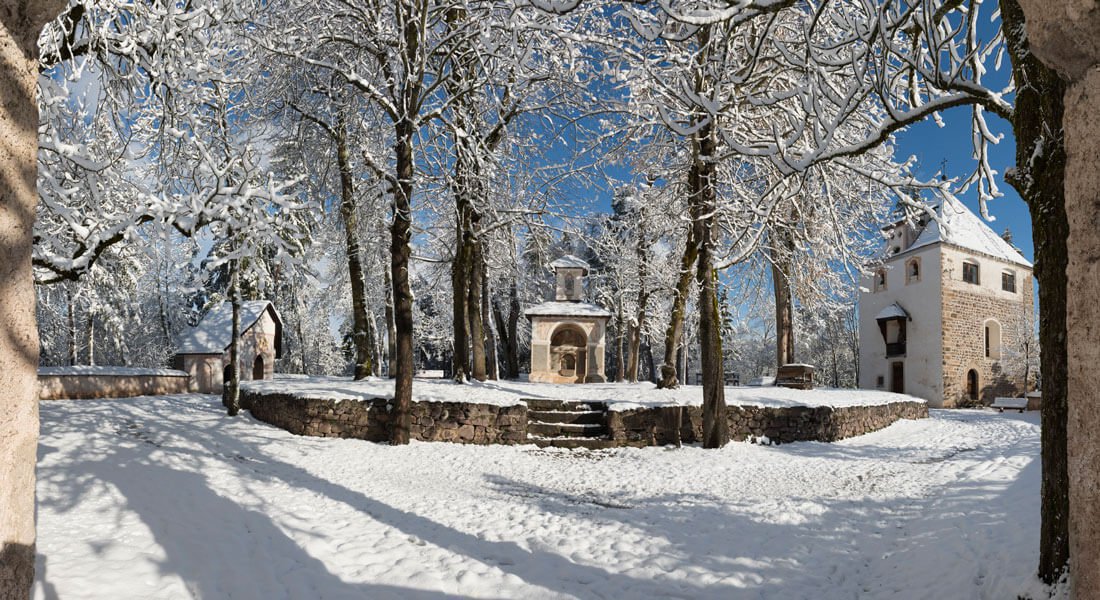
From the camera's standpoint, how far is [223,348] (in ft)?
79.5

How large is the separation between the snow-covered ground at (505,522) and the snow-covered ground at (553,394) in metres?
1.49

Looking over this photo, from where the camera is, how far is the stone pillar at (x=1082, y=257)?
2.12 metres

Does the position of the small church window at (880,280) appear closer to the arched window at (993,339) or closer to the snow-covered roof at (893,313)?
the snow-covered roof at (893,313)

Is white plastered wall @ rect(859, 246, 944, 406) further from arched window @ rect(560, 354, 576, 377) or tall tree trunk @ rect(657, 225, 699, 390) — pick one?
tall tree trunk @ rect(657, 225, 699, 390)

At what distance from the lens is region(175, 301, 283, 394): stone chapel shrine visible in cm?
2398

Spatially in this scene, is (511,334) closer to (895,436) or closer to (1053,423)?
(895,436)

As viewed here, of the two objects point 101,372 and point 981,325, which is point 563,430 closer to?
point 101,372

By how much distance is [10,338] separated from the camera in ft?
7.27

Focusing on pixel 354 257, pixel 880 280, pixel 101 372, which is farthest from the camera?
pixel 880 280

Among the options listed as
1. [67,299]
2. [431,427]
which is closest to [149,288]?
[67,299]

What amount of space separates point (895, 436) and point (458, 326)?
36.0 ft

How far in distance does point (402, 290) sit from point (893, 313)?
26.4 meters

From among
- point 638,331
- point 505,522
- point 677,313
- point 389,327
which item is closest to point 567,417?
point 677,313

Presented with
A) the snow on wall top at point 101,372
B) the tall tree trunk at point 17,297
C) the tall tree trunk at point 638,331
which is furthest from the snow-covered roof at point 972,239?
Answer: the snow on wall top at point 101,372
